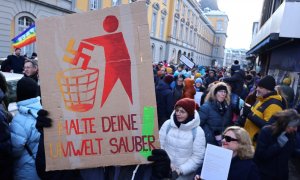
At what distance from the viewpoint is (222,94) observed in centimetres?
407

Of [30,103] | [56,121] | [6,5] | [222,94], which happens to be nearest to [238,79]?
[222,94]

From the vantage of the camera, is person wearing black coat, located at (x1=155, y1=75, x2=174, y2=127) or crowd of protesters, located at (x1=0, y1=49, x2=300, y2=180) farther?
person wearing black coat, located at (x1=155, y1=75, x2=174, y2=127)

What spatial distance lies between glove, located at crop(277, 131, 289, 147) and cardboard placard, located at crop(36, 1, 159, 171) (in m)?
1.80

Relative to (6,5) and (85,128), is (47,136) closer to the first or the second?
(85,128)

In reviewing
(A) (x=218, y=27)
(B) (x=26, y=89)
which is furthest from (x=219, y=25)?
(B) (x=26, y=89)

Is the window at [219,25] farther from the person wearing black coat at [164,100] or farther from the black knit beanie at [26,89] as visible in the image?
the black knit beanie at [26,89]

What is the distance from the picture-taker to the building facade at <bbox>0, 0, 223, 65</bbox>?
13656 millimetres

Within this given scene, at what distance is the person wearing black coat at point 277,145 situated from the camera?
9.75 ft

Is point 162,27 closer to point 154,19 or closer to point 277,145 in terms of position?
point 154,19

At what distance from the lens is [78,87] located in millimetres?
1760

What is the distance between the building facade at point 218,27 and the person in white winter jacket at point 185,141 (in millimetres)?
92250

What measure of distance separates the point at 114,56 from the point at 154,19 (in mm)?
32842

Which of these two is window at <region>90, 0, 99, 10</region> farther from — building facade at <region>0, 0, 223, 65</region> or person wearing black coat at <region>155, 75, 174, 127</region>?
person wearing black coat at <region>155, 75, 174, 127</region>

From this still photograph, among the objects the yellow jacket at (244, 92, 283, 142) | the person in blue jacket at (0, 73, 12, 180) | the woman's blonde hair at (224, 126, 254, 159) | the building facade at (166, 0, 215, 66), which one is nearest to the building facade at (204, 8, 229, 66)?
the building facade at (166, 0, 215, 66)
